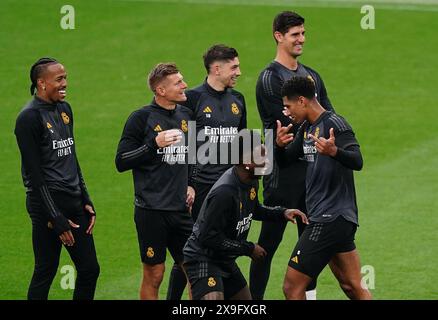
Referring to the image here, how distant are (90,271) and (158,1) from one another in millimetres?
13236

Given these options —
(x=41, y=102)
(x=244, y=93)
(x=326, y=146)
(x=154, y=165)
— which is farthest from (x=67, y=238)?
(x=244, y=93)

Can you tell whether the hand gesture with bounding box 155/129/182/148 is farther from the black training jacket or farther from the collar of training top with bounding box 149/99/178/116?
the collar of training top with bounding box 149/99/178/116

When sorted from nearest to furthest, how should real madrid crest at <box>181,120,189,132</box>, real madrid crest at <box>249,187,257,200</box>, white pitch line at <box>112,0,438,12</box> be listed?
real madrid crest at <box>249,187,257,200</box> → real madrid crest at <box>181,120,189,132</box> → white pitch line at <box>112,0,438,12</box>

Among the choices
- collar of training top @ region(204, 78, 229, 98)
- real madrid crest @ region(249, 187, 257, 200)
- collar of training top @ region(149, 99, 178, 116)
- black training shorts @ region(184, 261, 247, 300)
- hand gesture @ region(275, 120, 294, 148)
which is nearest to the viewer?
black training shorts @ region(184, 261, 247, 300)

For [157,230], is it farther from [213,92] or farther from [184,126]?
[213,92]

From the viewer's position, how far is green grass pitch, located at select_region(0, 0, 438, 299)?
12.5 metres

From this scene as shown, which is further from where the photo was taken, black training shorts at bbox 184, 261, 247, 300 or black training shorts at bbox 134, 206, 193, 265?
black training shorts at bbox 134, 206, 193, 265

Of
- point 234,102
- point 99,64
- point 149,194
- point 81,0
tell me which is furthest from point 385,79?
point 149,194

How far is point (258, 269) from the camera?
1108 cm

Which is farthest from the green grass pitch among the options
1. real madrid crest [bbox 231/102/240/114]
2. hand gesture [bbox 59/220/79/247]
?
real madrid crest [bbox 231/102/240/114]

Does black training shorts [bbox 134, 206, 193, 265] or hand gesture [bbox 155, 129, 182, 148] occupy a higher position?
hand gesture [bbox 155, 129, 182, 148]

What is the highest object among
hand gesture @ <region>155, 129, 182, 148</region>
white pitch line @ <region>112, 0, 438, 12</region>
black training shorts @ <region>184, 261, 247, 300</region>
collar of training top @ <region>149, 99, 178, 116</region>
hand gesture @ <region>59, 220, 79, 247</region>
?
white pitch line @ <region>112, 0, 438, 12</region>

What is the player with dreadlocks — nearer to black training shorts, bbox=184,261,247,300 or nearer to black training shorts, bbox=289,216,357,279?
black training shorts, bbox=184,261,247,300

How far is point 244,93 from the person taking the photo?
62.4ft
